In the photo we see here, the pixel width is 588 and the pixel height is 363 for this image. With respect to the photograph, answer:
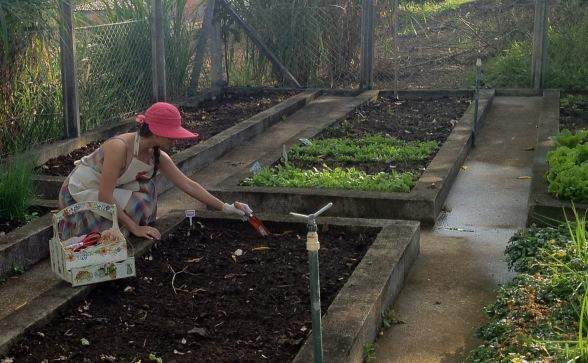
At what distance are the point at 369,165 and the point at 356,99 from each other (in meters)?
4.35

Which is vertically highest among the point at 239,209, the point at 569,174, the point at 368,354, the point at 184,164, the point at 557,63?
the point at 557,63

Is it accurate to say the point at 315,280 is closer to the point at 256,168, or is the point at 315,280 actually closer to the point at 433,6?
the point at 256,168

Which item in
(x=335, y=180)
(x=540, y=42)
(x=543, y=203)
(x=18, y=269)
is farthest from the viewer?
(x=540, y=42)

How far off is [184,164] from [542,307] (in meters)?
4.88

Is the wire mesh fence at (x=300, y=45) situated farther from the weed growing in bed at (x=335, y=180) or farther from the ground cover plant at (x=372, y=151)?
the weed growing in bed at (x=335, y=180)

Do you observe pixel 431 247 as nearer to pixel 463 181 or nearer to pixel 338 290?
pixel 338 290

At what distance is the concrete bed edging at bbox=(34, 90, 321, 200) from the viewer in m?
7.55

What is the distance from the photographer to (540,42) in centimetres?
1341

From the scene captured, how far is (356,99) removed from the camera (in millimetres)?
12633

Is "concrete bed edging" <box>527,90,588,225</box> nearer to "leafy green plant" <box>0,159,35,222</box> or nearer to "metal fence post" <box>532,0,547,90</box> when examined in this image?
"leafy green plant" <box>0,159,35,222</box>

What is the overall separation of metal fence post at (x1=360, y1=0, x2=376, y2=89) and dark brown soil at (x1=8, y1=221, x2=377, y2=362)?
7.81m

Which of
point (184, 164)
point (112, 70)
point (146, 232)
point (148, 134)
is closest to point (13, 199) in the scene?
point (146, 232)

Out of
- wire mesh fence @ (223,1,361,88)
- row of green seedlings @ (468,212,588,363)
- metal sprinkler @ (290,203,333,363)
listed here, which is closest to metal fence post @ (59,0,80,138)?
wire mesh fence @ (223,1,361,88)

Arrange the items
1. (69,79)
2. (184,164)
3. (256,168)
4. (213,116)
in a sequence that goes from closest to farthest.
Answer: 1. (256,168)
2. (184,164)
3. (69,79)
4. (213,116)
